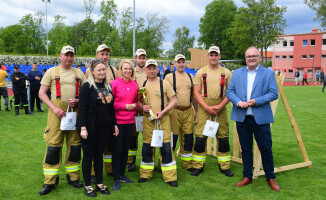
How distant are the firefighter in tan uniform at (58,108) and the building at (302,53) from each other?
182ft

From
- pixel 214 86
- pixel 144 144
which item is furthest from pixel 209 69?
pixel 144 144

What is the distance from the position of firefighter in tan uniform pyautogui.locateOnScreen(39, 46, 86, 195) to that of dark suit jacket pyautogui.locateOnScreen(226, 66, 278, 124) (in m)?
2.63

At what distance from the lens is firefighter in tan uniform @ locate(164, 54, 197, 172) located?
17.2 ft

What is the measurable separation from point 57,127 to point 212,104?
2.78 meters

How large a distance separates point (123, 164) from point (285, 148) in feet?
14.6

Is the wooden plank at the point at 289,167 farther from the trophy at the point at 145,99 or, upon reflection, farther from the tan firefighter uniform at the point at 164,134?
the trophy at the point at 145,99

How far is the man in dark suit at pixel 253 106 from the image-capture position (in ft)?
14.0

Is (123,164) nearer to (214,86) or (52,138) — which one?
(52,138)

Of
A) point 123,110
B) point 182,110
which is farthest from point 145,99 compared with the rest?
point 182,110

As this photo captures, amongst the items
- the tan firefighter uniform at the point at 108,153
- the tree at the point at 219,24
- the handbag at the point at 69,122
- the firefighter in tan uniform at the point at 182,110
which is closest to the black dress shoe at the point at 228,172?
the firefighter in tan uniform at the point at 182,110

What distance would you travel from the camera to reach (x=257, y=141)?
177 inches

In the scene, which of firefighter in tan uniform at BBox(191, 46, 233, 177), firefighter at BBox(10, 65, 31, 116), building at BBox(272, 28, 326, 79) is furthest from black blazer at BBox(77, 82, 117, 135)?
building at BBox(272, 28, 326, 79)

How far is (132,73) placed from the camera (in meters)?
4.63

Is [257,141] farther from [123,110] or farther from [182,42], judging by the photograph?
[182,42]
